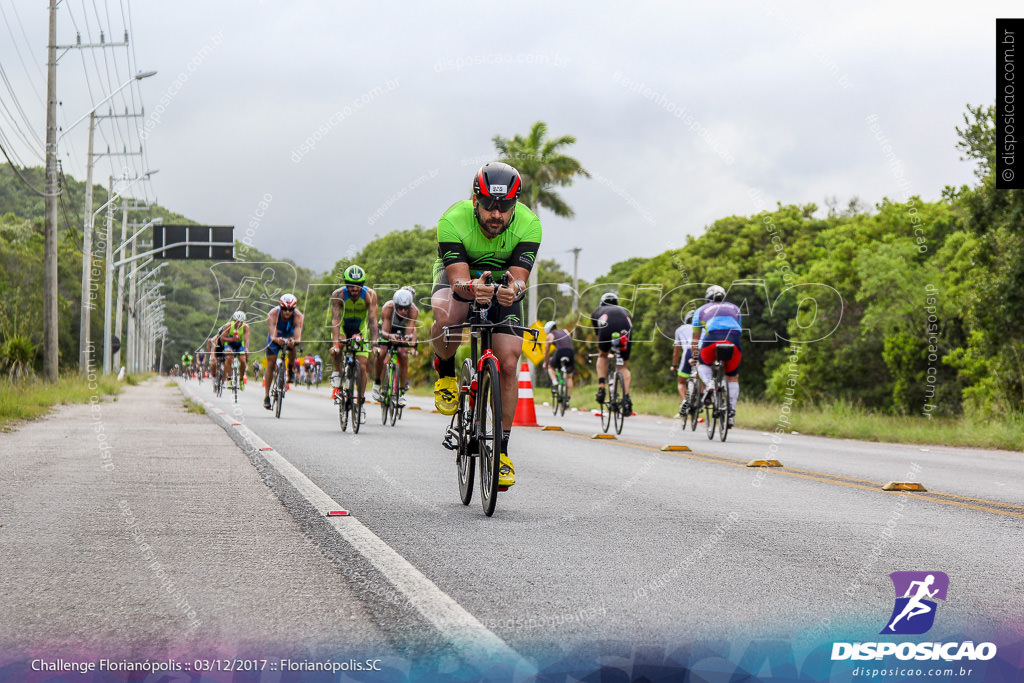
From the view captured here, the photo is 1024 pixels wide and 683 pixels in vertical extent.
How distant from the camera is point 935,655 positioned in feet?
11.1

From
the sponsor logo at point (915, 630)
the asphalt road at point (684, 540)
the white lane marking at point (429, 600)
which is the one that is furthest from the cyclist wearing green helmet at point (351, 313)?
the sponsor logo at point (915, 630)

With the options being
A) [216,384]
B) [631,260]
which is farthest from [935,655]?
[631,260]

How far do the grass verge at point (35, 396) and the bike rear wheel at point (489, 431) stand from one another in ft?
28.7

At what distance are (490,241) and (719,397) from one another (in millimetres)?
8659

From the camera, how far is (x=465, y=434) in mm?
6664

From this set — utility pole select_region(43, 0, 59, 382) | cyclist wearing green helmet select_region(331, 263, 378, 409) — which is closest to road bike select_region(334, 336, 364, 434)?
cyclist wearing green helmet select_region(331, 263, 378, 409)

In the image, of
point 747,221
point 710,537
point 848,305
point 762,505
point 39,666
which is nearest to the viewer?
point 39,666

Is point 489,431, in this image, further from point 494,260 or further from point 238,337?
point 238,337

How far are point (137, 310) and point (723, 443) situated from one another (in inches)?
3168

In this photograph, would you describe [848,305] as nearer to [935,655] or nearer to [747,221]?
[747,221]

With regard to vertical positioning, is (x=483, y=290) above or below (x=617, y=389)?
above

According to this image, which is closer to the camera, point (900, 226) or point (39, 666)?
point (39, 666)

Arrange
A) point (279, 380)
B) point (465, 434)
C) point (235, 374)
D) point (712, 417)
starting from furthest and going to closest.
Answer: point (235, 374) < point (279, 380) < point (712, 417) < point (465, 434)

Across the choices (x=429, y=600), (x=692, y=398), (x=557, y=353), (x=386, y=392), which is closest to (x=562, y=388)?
(x=557, y=353)
